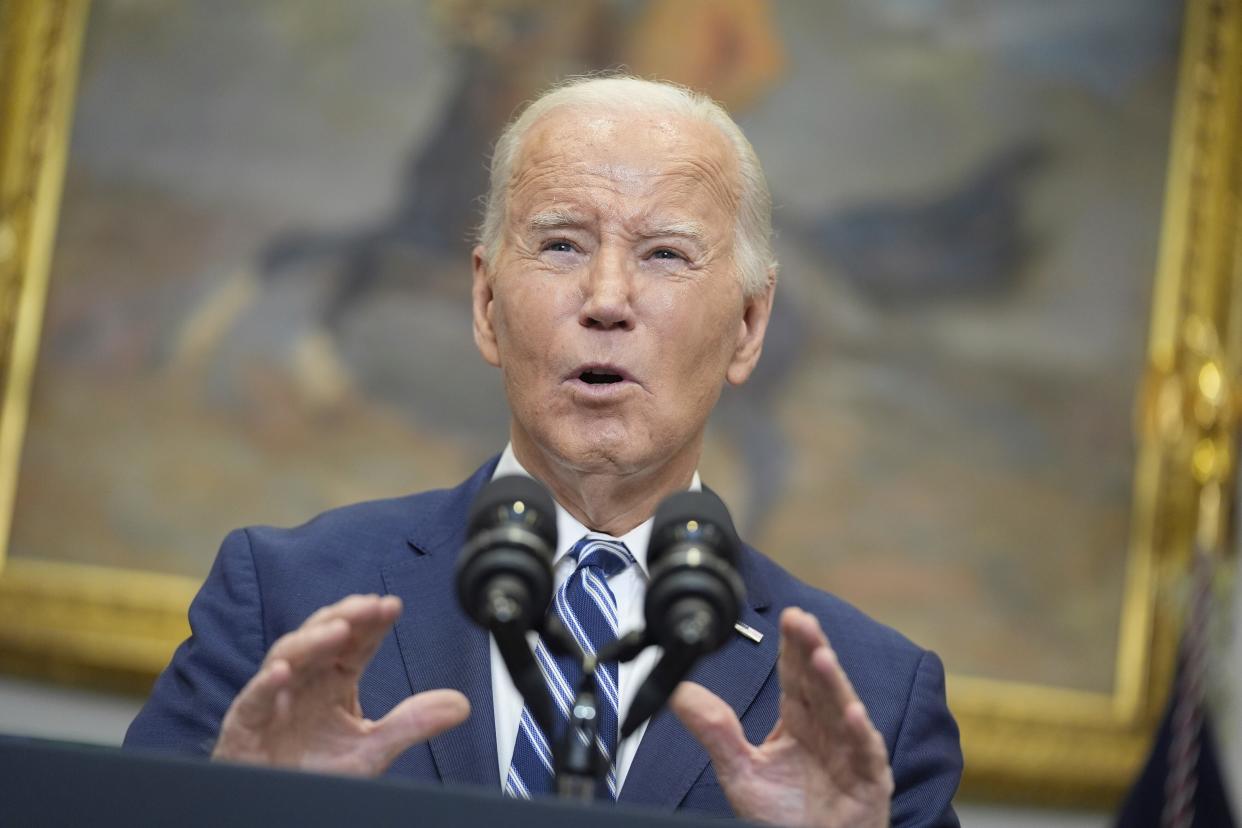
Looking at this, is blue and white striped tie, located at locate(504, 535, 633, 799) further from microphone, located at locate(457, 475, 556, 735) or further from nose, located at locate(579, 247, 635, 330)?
microphone, located at locate(457, 475, 556, 735)

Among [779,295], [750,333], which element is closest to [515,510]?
[750,333]

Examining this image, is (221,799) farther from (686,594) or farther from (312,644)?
(686,594)

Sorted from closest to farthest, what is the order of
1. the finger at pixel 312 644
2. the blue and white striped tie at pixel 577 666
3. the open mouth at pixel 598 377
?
1. the finger at pixel 312 644
2. the blue and white striped tie at pixel 577 666
3. the open mouth at pixel 598 377

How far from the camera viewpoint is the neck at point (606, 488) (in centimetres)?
269

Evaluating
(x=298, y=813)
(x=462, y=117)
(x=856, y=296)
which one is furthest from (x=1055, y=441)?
(x=298, y=813)

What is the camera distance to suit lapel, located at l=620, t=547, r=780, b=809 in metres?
2.40

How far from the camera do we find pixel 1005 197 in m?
4.97

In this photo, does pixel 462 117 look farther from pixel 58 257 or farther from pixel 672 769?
pixel 672 769

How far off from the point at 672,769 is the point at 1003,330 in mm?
2872

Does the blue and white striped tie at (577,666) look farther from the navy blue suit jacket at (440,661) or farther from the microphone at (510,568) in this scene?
the microphone at (510,568)

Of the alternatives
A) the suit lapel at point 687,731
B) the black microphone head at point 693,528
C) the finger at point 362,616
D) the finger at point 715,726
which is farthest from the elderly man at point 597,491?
the black microphone head at point 693,528

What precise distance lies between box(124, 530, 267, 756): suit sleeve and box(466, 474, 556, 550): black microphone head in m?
0.81

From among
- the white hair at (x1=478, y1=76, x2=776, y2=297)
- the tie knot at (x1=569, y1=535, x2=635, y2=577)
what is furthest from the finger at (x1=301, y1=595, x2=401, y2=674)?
the white hair at (x1=478, y1=76, x2=776, y2=297)

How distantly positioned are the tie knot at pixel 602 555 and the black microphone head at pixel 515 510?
935mm
